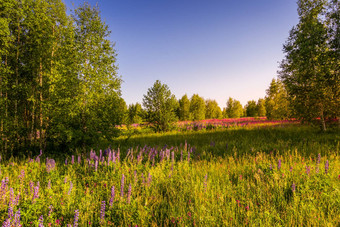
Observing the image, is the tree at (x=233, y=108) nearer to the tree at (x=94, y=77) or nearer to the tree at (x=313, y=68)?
the tree at (x=313, y=68)

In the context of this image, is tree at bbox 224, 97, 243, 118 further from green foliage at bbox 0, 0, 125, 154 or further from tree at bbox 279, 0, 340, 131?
green foliage at bbox 0, 0, 125, 154

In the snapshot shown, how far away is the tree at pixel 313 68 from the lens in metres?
9.14

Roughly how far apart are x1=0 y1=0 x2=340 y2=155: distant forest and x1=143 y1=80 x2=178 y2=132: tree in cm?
587

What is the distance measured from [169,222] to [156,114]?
460 inches

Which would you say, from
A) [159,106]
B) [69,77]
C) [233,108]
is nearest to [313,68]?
[159,106]

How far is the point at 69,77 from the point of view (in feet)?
20.2

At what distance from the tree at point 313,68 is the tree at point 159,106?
9.26 metres

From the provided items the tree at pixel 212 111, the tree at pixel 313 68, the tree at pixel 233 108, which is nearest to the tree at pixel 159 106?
the tree at pixel 313 68

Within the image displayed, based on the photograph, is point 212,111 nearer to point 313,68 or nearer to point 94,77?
point 313,68

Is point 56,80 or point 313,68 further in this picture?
point 313,68

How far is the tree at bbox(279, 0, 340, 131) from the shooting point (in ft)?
30.0

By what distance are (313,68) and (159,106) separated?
1139 centimetres

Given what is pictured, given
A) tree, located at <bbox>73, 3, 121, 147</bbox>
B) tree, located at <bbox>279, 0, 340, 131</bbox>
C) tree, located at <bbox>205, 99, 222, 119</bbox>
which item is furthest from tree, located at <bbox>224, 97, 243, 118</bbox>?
tree, located at <bbox>73, 3, 121, 147</bbox>

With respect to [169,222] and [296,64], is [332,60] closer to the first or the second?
[296,64]
